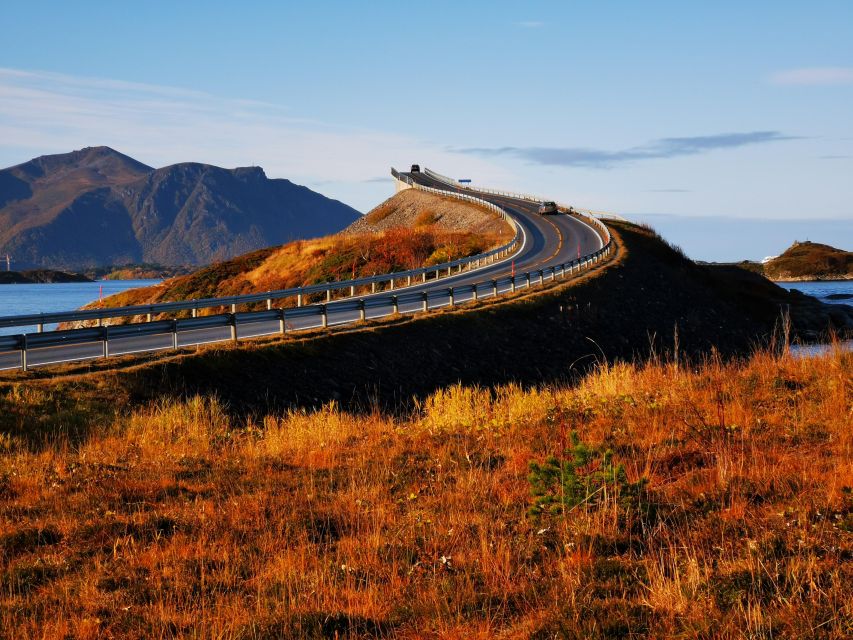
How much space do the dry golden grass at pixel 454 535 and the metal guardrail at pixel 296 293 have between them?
39.1 feet

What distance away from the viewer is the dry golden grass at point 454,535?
211 inches

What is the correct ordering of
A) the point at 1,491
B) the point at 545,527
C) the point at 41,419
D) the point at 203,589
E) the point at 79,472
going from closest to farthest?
the point at 203,589 → the point at 545,527 → the point at 1,491 → the point at 79,472 → the point at 41,419

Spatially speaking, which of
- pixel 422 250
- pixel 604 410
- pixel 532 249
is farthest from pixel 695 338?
pixel 604 410

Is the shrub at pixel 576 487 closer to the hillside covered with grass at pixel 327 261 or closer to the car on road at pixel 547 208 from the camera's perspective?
the hillside covered with grass at pixel 327 261

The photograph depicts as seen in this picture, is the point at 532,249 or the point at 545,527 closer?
the point at 545,527

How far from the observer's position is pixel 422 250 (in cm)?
6606

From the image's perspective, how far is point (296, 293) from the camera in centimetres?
3269

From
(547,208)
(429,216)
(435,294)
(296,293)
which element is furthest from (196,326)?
(547,208)

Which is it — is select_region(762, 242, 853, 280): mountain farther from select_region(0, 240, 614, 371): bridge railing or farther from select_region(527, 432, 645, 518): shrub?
select_region(527, 432, 645, 518): shrub

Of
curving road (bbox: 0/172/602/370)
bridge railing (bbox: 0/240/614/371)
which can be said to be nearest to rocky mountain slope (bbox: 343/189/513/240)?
curving road (bbox: 0/172/602/370)

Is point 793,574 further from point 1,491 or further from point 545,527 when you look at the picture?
→ point 1,491

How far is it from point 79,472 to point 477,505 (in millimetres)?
5132

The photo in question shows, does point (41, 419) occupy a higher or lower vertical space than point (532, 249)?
lower

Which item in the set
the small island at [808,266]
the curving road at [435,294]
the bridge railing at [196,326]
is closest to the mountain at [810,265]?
the small island at [808,266]
